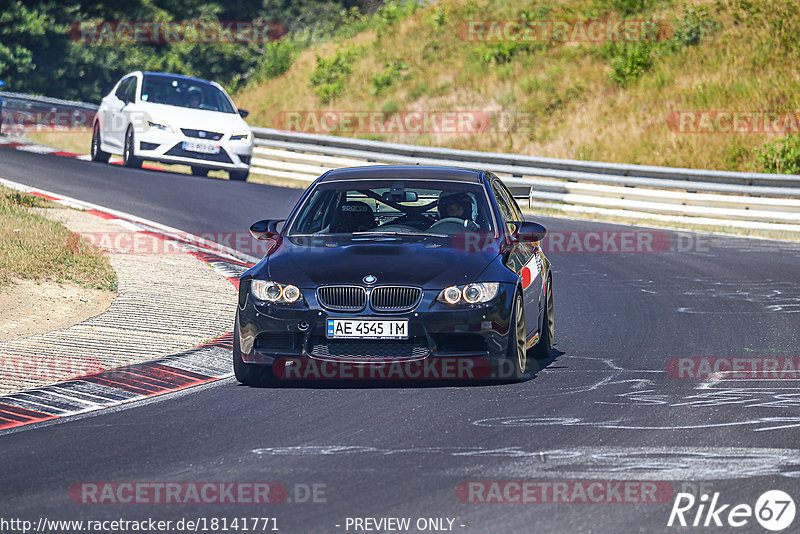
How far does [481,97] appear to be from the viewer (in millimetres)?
33000

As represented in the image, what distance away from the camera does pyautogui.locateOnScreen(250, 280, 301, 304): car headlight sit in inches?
340

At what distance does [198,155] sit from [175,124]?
2.12 feet

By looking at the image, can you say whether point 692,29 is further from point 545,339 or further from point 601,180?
point 545,339

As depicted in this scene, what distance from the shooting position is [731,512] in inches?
222

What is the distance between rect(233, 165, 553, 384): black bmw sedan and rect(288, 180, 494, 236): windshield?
11 cm

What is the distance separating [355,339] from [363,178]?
215 cm

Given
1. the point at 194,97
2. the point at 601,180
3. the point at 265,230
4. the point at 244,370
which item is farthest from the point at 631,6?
the point at 244,370

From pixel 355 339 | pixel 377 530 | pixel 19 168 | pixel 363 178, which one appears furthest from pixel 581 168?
pixel 377 530

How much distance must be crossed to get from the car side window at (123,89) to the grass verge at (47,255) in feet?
25.5

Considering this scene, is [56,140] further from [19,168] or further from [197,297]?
[197,297]

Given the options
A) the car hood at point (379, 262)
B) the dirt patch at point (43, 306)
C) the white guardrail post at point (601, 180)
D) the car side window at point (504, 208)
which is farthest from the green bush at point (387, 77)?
the car hood at point (379, 262)

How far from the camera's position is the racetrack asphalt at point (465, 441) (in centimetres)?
579

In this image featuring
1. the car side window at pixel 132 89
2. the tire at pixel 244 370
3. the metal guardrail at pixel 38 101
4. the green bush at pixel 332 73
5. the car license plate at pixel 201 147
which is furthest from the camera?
the green bush at pixel 332 73

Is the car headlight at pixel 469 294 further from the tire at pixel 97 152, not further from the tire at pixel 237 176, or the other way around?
the tire at pixel 97 152
